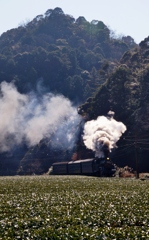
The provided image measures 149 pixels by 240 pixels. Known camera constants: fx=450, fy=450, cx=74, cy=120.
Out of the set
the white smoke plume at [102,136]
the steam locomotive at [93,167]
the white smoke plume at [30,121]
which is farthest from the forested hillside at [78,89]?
the steam locomotive at [93,167]

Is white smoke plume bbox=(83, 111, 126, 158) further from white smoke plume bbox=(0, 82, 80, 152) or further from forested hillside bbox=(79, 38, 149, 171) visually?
white smoke plume bbox=(0, 82, 80, 152)

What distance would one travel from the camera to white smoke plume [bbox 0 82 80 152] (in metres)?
122

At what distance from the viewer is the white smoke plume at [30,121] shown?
122319 mm

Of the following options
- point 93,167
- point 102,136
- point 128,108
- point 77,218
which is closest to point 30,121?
point 128,108

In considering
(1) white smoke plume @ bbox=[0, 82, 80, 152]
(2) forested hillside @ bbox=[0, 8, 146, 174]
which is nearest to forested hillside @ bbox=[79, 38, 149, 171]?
(2) forested hillside @ bbox=[0, 8, 146, 174]

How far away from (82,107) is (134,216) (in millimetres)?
91133

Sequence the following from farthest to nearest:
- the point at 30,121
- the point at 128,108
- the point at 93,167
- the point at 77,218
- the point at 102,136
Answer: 1. the point at 30,121
2. the point at 128,108
3. the point at 102,136
4. the point at 93,167
5. the point at 77,218

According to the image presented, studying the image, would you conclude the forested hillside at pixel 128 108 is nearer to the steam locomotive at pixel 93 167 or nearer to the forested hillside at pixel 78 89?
the forested hillside at pixel 78 89

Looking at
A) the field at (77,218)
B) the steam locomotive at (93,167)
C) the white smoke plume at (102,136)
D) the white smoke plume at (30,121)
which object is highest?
the white smoke plume at (30,121)

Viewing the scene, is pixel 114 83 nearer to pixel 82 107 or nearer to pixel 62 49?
pixel 82 107

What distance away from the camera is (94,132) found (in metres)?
74.6

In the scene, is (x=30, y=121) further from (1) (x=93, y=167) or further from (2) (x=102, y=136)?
(1) (x=93, y=167)

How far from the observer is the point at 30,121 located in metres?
130

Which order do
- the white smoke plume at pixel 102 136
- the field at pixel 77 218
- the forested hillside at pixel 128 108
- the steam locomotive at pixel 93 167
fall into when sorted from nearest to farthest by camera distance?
the field at pixel 77 218, the steam locomotive at pixel 93 167, the white smoke plume at pixel 102 136, the forested hillside at pixel 128 108
